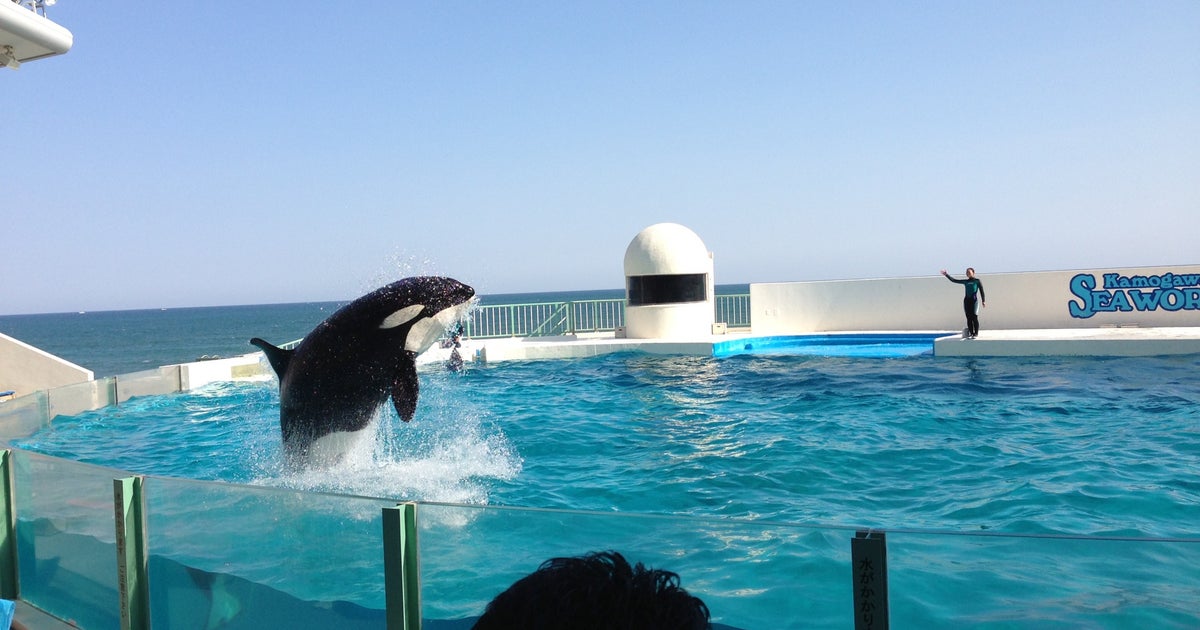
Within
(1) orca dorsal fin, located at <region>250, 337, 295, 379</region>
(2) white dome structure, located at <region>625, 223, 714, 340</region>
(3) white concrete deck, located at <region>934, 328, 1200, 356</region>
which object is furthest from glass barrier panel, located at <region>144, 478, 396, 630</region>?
(2) white dome structure, located at <region>625, 223, 714, 340</region>

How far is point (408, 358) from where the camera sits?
6176mm

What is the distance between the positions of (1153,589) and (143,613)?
10.9 feet

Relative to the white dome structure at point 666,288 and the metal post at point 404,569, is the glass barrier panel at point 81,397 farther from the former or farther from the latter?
the white dome structure at point 666,288

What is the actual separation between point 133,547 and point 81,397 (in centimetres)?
549

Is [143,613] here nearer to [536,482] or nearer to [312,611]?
[312,611]

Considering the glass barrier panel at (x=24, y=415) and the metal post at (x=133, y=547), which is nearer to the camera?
the metal post at (x=133, y=547)

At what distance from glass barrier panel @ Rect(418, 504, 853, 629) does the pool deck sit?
13648mm

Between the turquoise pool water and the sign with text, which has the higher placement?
the sign with text

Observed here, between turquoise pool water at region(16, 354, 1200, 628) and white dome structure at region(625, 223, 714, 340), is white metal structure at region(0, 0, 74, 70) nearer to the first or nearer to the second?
turquoise pool water at region(16, 354, 1200, 628)

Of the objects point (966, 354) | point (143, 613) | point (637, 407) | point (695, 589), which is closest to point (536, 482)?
point (637, 407)

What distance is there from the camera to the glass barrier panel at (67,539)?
3355 mm

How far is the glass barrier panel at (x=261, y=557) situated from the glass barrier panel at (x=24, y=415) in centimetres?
410

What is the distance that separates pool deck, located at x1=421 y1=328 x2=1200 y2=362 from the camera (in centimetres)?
1388

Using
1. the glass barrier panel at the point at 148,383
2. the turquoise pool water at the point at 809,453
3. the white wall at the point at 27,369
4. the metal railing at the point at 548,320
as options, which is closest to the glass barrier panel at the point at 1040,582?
the turquoise pool water at the point at 809,453
